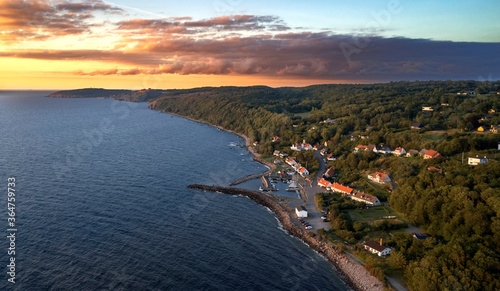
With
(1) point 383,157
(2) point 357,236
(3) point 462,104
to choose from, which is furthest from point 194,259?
(3) point 462,104

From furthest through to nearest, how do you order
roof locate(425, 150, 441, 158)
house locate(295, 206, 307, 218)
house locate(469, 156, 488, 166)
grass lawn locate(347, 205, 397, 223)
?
roof locate(425, 150, 441, 158)
house locate(469, 156, 488, 166)
house locate(295, 206, 307, 218)
grass lawn locate(347, 205, 397, 223)

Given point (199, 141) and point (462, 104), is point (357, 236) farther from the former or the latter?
point (462, 104)

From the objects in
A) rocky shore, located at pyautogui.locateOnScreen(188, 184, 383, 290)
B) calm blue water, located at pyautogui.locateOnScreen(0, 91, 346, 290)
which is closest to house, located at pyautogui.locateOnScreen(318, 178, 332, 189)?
rocky shore, located at pyautogui.locateOnScreen(188, 184, 383, 290)

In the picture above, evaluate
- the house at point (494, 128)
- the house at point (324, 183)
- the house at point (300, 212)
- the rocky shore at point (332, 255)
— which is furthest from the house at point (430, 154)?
the rocky shore at point (332, 255)

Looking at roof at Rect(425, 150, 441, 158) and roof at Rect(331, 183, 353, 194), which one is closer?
roof at Rect(331, 183, 353, 194)

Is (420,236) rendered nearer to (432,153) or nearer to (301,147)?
(432,153)

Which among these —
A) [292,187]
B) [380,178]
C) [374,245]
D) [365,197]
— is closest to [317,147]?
[292,187]

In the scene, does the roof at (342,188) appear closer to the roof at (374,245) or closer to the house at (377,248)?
the roof at (374,245)

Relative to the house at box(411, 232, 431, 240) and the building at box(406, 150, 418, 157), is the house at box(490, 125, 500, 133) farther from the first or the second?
the house at box(411, 232, 431, 240)
